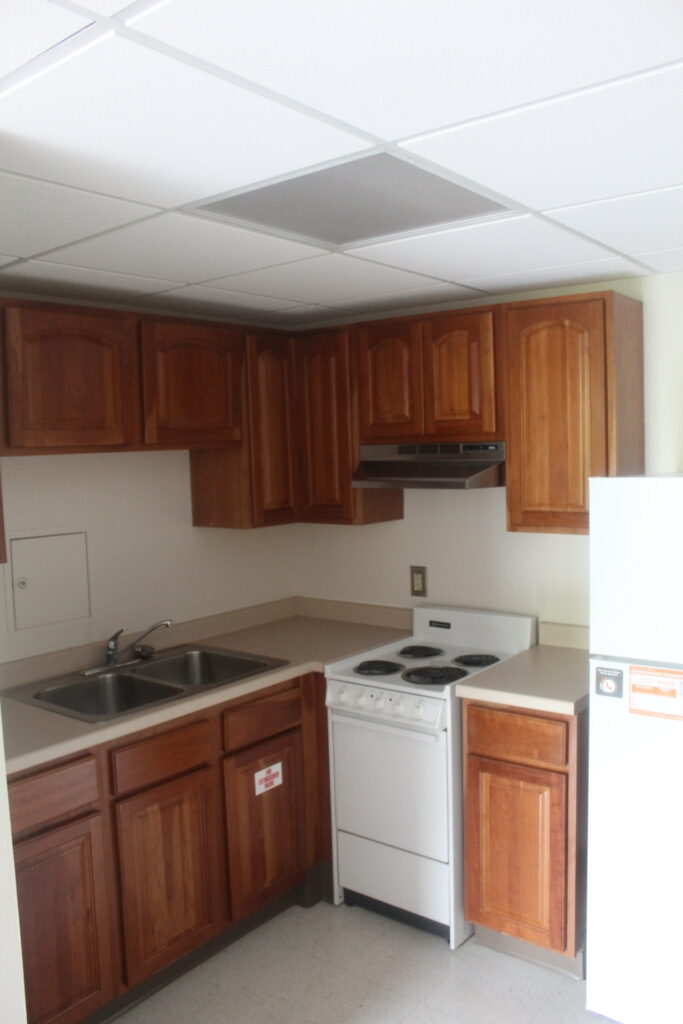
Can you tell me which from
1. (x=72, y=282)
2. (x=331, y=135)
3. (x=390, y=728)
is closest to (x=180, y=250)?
(x=72, y=282)

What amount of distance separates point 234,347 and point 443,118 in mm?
1950

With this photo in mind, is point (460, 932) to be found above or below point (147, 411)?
below

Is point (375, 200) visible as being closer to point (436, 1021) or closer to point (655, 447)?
point (655, 447)

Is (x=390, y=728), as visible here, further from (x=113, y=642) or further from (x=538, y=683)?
(x=113, y=642)

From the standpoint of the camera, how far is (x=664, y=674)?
2316mm

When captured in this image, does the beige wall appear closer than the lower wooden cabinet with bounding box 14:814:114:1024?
No

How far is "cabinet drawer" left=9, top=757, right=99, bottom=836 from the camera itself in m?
2.27

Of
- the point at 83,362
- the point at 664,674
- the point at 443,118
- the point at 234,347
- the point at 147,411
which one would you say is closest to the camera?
the point at 443,118

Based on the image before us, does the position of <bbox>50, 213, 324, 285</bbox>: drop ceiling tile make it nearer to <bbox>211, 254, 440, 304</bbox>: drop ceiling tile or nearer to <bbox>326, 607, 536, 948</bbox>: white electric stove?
<bbox>211, 254, 440, 304</bbox>: drop ceiling tile

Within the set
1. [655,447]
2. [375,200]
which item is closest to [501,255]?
[375,200]

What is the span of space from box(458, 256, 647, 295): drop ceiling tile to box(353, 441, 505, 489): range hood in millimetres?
568

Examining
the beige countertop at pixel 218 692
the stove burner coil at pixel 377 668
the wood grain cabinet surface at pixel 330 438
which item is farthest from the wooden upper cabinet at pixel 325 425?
the stove burner coil at pixel 377 668

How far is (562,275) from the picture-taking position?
2863 mm

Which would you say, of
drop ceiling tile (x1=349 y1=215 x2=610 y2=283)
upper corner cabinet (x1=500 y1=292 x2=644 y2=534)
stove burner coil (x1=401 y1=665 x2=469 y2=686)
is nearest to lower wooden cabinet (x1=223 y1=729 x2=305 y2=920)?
stove burner coil (x1=401 y1=665 x2=469 y2=686)
